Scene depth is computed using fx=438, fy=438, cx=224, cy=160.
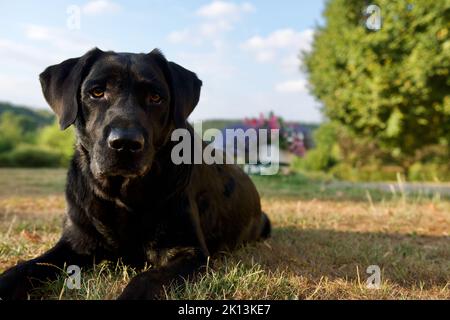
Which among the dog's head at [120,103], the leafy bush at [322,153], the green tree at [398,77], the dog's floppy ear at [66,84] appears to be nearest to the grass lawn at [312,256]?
the dog's head at [120,103]

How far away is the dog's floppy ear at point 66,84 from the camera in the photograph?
2674 mm

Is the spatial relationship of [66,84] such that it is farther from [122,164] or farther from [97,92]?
[122,164]

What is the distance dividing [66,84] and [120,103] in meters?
0.44

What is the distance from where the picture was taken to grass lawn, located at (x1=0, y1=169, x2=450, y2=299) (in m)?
2.33

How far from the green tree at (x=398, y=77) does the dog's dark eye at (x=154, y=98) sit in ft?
35.1

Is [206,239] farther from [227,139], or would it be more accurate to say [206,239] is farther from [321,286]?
[227,139]

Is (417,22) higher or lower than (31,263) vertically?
higher

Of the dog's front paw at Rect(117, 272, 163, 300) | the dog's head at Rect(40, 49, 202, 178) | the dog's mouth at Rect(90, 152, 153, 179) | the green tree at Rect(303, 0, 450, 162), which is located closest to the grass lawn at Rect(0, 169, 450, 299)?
the dog's front paw at Rect(117, 272, 163, 300)

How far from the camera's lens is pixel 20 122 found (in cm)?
2389

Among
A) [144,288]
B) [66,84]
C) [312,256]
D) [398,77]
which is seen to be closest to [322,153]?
[398,77]

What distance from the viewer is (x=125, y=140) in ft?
7.73

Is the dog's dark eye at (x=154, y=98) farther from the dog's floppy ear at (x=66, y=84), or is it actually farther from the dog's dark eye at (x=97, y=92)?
the dog's floppy ear at (x=66, y=84)
